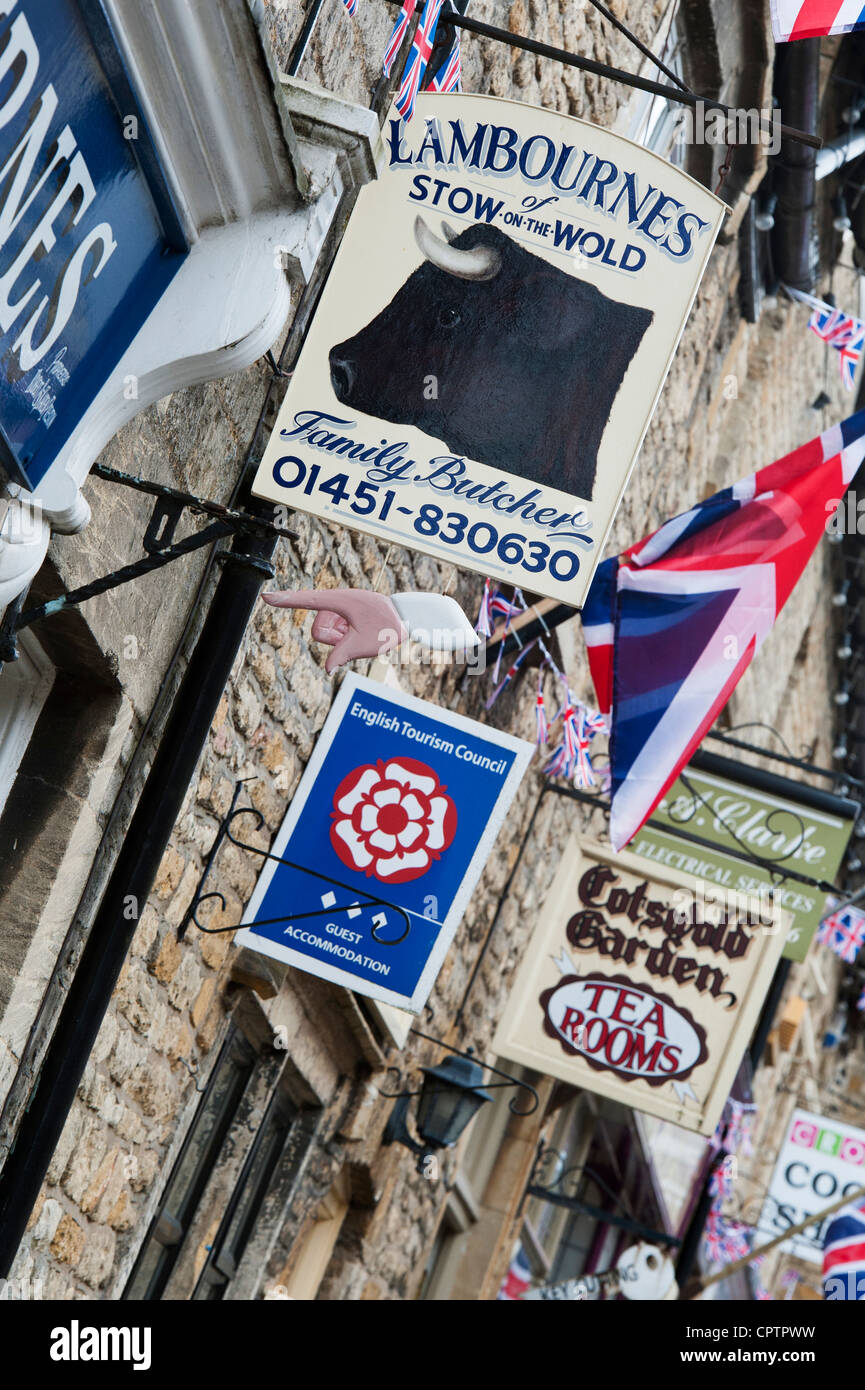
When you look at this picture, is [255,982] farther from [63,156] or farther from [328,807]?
[63,156]

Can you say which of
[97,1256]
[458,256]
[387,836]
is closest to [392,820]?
[387,836]

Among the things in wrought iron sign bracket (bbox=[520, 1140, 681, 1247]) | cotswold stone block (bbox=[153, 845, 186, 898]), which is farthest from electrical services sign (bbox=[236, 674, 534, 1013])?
wrought iron sign bracket (bbox=[520, 1140, 681, 1247])

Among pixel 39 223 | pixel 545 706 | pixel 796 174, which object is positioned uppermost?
pixel 796 174

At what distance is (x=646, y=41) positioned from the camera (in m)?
6.89

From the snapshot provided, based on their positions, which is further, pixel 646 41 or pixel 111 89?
pixel 646 41

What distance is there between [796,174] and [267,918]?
709 centimetres

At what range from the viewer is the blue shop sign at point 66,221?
7.04 ft

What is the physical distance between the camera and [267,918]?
453 cm

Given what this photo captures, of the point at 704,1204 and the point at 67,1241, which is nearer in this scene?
the point at 67,1241

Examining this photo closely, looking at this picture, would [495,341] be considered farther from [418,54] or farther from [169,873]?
[169,873]

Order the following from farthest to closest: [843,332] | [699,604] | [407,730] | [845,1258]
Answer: [843,332] < [845,1258] < [699,604] < [407,730]

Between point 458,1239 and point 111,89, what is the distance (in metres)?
7.67
